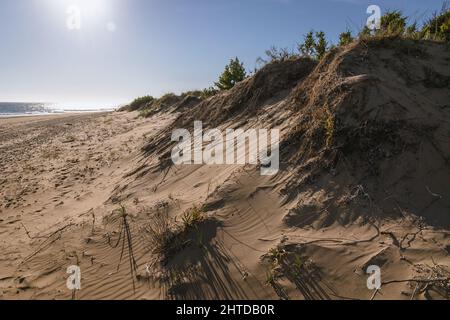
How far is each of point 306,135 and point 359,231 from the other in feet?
6.39

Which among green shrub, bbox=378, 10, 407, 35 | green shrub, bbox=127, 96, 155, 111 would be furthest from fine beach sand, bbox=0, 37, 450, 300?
green shrub, bbox=127, 96, 155, 111

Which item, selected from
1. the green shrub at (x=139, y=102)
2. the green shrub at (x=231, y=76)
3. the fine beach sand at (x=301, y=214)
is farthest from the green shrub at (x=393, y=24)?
the green shrub at (x=139, y=102)

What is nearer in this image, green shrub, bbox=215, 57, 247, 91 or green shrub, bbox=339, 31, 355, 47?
green shrub, bbox=339, 31, 355, 47

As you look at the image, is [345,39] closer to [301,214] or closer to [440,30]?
[440,30]

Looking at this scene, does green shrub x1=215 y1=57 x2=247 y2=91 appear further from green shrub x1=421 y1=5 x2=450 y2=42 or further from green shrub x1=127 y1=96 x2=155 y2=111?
green shrub x1=127 y1=96 x2=155 y2=111

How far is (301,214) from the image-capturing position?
4418mm

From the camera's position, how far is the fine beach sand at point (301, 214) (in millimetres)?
3627

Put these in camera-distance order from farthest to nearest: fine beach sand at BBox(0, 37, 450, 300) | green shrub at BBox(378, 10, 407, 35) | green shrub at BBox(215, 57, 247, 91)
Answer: green shrub at BBox(215, 57, 247, 91)
green shrub at BBox(378, 10, 407, 35)
fine beach sand at BBox(0, 37, 450, 300)

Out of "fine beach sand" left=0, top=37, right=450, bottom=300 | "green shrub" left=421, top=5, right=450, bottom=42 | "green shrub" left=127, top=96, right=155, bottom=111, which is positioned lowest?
"fine beach sand" left=0, top=37, right=450, bottom=300

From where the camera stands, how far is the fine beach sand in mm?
3627

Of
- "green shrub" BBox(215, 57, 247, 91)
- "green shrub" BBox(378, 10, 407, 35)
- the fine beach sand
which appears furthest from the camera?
"green shrub" BBox(215, 57, 247, 91)

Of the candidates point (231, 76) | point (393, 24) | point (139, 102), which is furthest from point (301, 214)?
point (139, 102)

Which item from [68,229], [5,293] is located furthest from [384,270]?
[68,229]

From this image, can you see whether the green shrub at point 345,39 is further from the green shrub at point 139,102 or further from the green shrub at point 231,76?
the green shrub at point 139,102
